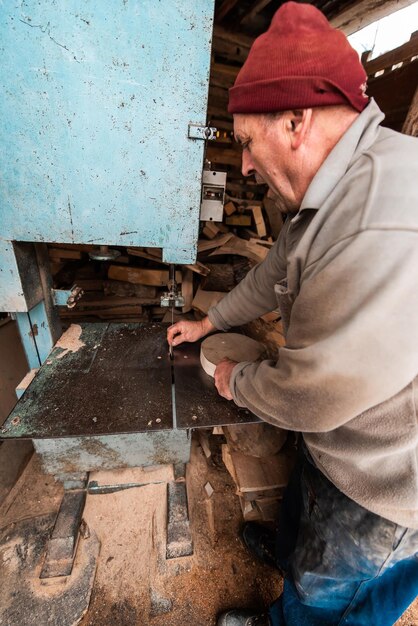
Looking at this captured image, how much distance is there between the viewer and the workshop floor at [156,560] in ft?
4.52

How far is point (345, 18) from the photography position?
208cm

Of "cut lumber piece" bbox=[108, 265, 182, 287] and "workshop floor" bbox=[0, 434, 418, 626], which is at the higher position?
"cut lumber piece" bbox=[108, 265, 182, 287]

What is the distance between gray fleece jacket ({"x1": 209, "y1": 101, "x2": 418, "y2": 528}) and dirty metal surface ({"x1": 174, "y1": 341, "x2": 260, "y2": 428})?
0.31 meters

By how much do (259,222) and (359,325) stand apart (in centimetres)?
326

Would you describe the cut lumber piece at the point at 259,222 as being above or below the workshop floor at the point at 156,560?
above

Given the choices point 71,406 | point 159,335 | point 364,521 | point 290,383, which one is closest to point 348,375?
point 290,383

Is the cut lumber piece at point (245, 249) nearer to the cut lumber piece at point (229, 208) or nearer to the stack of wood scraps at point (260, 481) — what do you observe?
the cut lumber piece at point (229, 208)

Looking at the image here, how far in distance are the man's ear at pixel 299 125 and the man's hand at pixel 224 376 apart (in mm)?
756

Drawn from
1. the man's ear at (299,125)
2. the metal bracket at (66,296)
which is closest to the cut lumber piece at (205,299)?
the metal bracket at (66,296)

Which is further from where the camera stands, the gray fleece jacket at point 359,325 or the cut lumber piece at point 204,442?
the cut lumber piece at point 204,442

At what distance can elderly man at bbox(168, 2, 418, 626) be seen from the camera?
0.56m

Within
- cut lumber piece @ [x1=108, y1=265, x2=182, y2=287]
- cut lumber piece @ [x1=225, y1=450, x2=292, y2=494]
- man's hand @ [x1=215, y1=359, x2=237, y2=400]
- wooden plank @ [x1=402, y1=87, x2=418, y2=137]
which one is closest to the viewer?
man's hand @ [x1=215, y1=359, x2=237, y2=400]

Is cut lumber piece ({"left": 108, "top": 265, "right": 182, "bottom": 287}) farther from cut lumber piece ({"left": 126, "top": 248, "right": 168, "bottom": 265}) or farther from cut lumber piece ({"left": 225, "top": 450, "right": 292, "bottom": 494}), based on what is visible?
cut lumber piece ({"left": 225, "top": 450, "right": 292, "bottom": 494})

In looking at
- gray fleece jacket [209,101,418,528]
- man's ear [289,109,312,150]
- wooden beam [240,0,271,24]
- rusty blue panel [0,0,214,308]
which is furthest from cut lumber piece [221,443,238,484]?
wooden beam [240,0,271,24]
